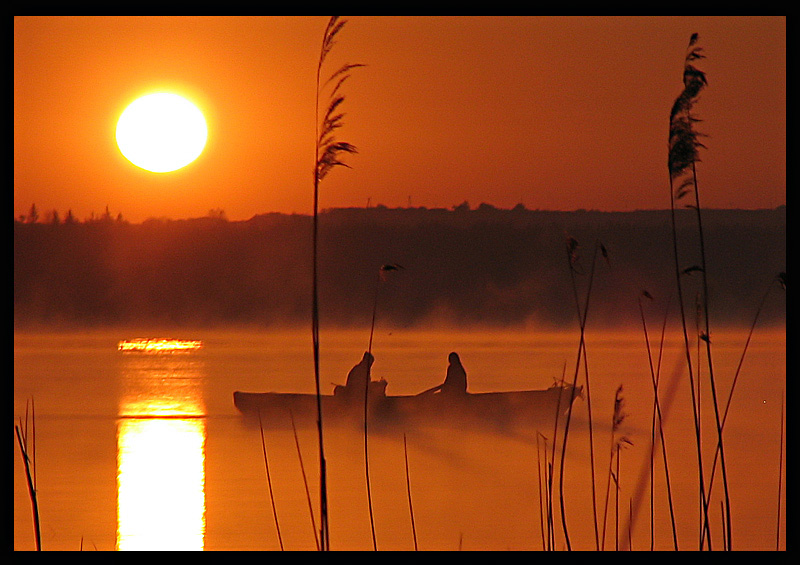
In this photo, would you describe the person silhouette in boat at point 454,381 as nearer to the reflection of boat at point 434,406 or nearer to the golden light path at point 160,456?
the reflection of boat at point 434,406

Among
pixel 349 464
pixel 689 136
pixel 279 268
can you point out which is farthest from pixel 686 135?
pixel 349 464

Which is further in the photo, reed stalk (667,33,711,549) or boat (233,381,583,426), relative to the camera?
boat (233,381,583,426)

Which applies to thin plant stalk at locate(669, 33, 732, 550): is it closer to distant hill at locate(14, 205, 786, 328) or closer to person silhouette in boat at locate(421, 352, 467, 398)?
distant hill at locate(14, 205, 786, 328)

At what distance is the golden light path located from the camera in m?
4.20

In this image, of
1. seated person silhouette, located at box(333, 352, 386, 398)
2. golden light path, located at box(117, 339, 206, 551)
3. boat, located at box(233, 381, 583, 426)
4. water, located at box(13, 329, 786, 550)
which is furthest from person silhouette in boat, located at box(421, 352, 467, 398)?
golden light path, located at box(117, 339, 206, 551)

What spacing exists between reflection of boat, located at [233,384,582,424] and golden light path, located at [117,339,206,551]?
1028 mm

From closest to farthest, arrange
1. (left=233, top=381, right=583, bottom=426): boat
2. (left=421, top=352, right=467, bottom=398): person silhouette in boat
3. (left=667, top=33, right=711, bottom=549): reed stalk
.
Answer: (left=667, top=33, right=711, bottom=549): reed stalk, (left=233, top=381, right=583, bottom=426): boat, (left=421, top=352, right=467, bottom=398): person silhouette in boat

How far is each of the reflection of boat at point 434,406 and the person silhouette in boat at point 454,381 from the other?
59 millimetres

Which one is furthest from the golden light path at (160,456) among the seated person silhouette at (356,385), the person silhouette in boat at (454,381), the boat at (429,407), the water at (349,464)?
the person silhouette in boat at (454,381)

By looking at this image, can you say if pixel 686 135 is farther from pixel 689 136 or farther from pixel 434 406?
pixel 434 406

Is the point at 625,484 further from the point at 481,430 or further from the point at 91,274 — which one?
the point at 91,274

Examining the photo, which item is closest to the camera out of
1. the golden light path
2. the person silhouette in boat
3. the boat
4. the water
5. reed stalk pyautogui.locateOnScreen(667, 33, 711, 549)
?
reed stalk pyautogui.locateOnScreen(667, 33, 711, 549)
